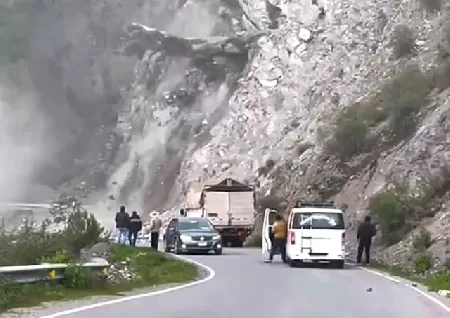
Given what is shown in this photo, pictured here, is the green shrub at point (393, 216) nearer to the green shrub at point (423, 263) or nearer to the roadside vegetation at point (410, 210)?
the roadside vegetation at point (410, 210)

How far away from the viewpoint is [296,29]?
62.5 metres

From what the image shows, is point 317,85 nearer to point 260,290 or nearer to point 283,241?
point 283,241

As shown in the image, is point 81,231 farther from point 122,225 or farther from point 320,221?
point 122,225

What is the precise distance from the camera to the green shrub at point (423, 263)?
27297 mm

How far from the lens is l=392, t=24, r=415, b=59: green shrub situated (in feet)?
171

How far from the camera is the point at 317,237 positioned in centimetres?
2908

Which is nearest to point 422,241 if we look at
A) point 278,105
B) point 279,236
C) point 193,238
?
point 279,236

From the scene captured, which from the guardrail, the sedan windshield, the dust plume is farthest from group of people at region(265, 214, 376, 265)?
the dust plume

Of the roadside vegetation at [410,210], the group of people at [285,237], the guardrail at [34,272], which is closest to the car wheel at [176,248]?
the group of people at [285,237]

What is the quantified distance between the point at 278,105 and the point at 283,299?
140 ft

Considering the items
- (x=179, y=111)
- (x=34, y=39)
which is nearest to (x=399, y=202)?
(x=179, y=111)

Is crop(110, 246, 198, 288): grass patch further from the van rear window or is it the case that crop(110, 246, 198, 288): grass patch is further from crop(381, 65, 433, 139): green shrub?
crop(381, 65, 433, 139): green shrub

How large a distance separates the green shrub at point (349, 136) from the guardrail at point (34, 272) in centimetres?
2872

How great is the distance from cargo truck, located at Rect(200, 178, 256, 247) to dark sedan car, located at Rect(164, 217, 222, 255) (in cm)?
953
